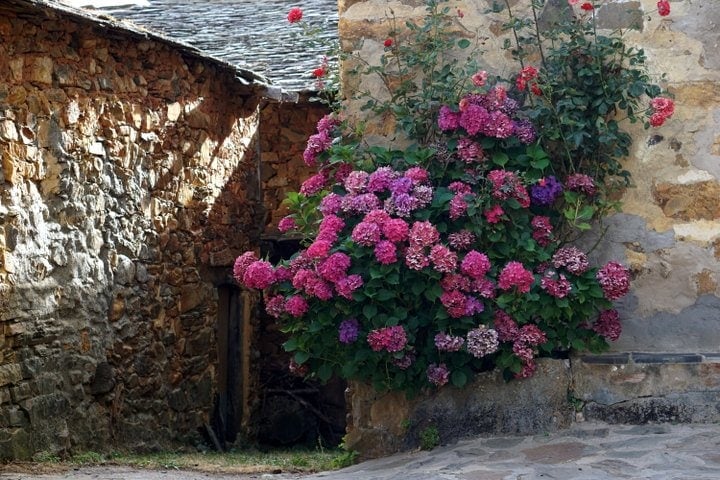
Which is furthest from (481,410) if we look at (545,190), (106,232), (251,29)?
(251,29)

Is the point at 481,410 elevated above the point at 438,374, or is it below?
below

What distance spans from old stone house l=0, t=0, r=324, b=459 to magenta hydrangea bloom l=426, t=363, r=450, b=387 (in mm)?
2579

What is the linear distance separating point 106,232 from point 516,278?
352cm

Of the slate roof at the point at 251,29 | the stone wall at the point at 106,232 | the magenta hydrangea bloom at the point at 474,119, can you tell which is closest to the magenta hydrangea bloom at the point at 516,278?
the magenta hydrangea bloom at the point at 474,119

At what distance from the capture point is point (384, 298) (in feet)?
15.5

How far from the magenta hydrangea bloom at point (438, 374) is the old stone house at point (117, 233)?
102 inches

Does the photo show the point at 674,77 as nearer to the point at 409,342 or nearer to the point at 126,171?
the point at 409,342

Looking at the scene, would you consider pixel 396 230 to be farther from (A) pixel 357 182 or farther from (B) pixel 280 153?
(B) pixel 280 153

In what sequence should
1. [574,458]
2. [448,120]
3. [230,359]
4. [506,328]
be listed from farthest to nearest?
1. [230,359]
2. [448,120]
3. [506,328]
4. [574,458]

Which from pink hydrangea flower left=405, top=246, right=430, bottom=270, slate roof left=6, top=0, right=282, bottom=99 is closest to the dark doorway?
slate roof left=6, top=0, right=282, bottom=99

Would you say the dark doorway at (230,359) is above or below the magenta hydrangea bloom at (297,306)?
below

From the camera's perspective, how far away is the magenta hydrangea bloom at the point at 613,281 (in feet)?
15.7

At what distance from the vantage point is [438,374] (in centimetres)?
479

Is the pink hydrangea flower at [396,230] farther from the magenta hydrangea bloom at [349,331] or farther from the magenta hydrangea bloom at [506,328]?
the magenta hydrangea bloom at [506,328]
